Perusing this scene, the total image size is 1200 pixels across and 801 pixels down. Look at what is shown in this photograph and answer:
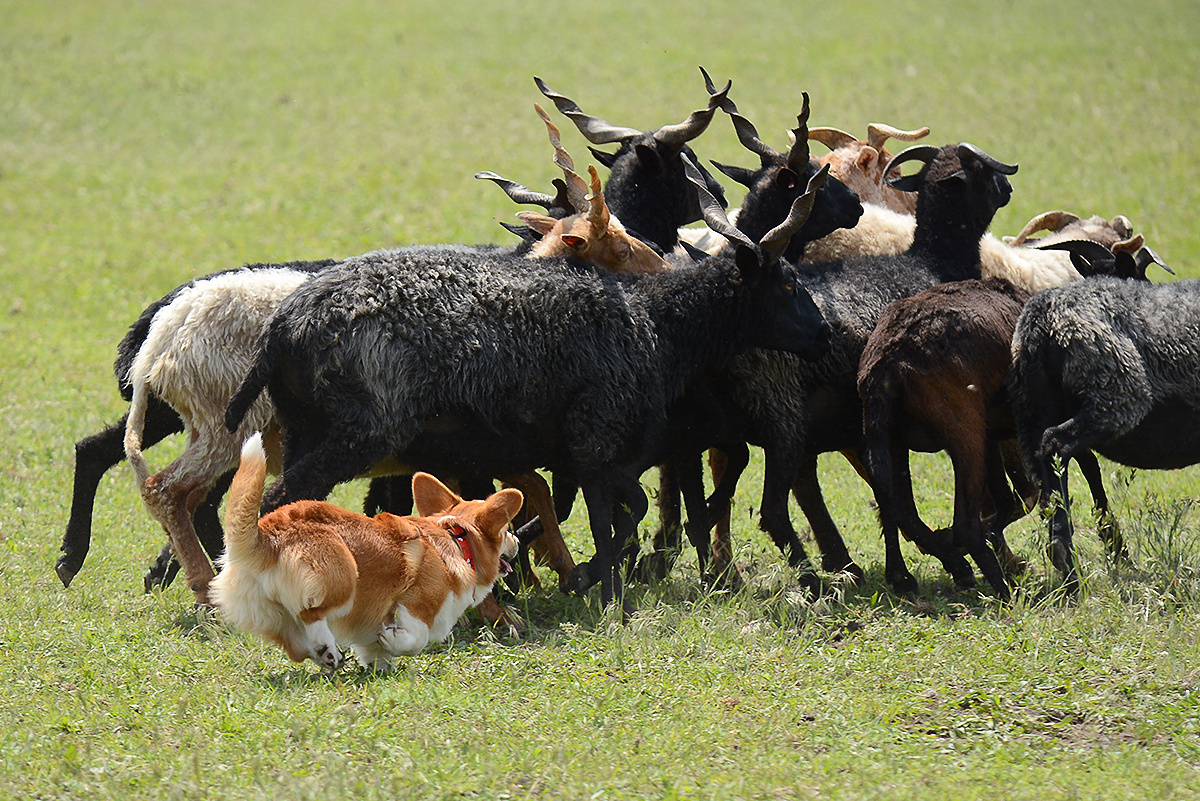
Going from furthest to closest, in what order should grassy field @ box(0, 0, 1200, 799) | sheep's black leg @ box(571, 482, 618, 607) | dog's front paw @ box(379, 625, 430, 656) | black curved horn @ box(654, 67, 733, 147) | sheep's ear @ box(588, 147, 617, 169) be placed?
1. sheep's ear @ box(588, 147, 617, 169)
2. black curved horn @ box(654, 67, 733, 147)
3. sheep's black leg @ box(571, 482, 618, 607)
4. dog's front paw @ box(379, 625, 430, 656)
5. grassy field @ box(0, 0, 1200, 799)

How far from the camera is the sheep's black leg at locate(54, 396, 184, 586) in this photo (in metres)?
7.83

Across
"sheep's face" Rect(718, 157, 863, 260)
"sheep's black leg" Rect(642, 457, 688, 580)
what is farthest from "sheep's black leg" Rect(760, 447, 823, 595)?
"sheep's face" Rect(718, 157, 863, 260)

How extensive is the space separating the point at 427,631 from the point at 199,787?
5.17ft

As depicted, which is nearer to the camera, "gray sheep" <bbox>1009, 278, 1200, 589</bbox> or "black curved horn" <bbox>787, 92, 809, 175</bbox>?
"gray sheep" <bbox>1009, 278, 1200, 589</bbox>

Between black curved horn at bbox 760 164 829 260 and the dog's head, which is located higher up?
black curved horn at bbox 760 164 829 260

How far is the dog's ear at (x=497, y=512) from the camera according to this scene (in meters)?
6.38

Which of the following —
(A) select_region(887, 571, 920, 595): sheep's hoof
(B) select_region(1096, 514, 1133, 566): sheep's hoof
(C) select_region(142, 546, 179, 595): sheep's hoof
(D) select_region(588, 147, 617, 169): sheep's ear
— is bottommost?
(C) select_region(142, 546, 179, 595): sheep's hoof

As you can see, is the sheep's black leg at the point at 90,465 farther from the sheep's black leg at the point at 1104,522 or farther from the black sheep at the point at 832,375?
the sheep's black leg at the point at 1104,522

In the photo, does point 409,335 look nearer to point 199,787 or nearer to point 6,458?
point 199,787

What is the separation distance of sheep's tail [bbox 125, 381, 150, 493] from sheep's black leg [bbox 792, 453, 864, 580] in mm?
3810

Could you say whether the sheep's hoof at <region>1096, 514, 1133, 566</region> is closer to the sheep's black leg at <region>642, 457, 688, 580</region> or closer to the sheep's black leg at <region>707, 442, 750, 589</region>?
the sheep's black leg at <region>707, 442, 750, 589</region>

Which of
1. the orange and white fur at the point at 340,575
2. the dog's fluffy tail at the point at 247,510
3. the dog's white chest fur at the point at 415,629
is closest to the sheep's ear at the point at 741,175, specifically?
the orange and white fur at the point at 340,575

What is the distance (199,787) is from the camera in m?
4.54

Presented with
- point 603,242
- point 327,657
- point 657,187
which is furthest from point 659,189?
point 327,657
